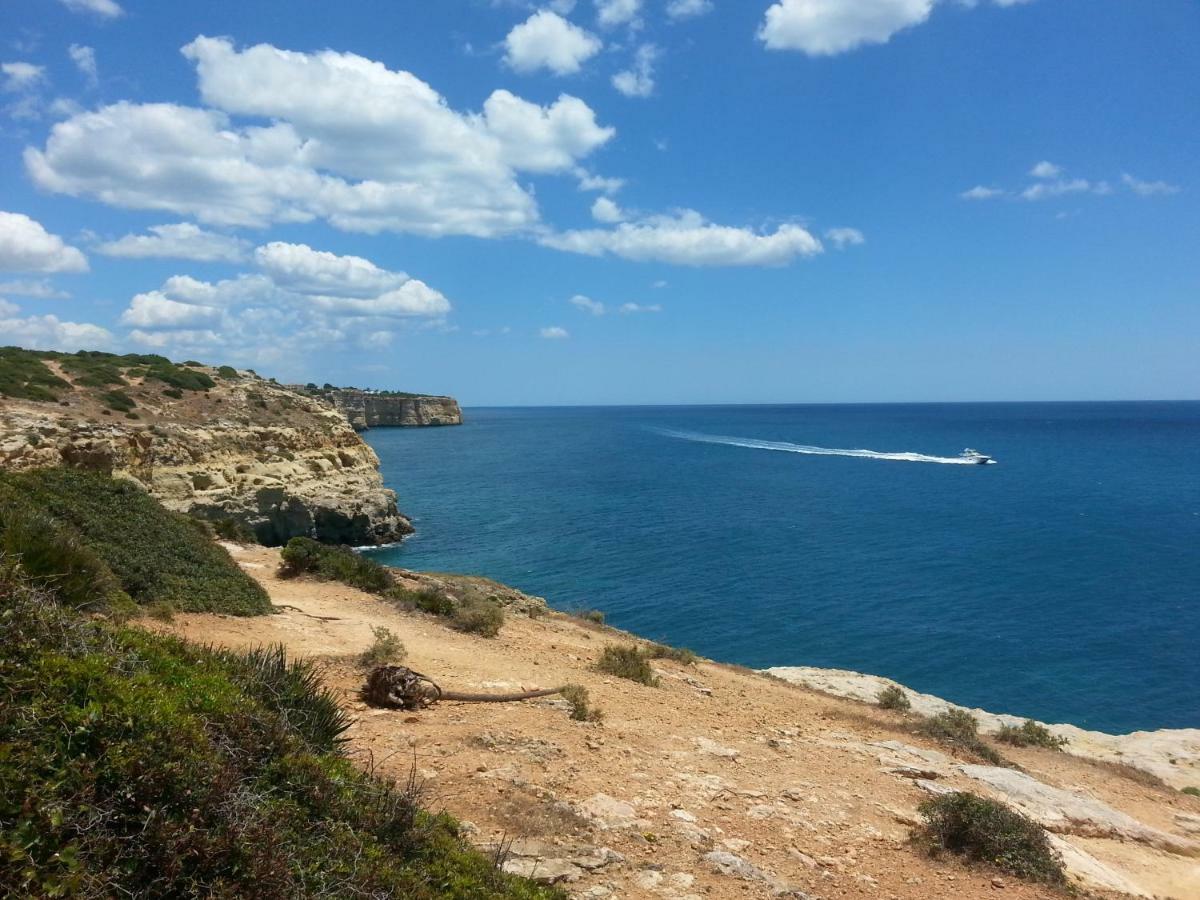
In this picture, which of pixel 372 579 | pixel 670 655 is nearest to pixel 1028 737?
pixel 670 655

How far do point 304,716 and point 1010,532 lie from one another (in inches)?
1857

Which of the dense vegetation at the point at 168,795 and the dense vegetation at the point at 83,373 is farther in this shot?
the dense vegetation at the point at 83,373

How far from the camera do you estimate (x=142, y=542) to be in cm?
1265

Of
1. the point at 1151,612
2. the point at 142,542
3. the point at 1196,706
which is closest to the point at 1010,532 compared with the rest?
the point at 1151,612

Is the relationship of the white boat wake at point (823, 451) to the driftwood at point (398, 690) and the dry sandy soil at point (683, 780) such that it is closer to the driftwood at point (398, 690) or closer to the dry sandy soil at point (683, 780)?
the dry sandy soil at point (683, 780)

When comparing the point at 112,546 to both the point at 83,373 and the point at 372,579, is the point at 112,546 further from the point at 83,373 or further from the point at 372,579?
the point at 83,373

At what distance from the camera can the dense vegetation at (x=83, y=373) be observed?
95.0ft

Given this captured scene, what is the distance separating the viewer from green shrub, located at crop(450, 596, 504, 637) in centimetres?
1506

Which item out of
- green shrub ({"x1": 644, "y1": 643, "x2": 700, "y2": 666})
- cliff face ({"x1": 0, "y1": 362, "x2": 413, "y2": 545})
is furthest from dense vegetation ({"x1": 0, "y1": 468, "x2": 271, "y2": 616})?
cliff face ({"x1": 0, "y1": 362, "x2": 413, "y2": 545})

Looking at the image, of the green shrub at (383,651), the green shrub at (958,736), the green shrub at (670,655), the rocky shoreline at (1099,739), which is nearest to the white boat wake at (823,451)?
the rocky shoreline at (1099,739)

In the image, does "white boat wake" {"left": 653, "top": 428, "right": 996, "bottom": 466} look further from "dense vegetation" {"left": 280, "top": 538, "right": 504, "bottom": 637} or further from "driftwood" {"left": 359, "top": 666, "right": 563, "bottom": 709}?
"driftwood" {"left": 359, "top": 666, "right": 563, "bottom": 709}

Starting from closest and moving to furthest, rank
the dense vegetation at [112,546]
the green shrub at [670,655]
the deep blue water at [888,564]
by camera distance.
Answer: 1. the dense vegetation at [112,546]
2. the green shrub at [670,655]
3. the deep blue water at [888,564]

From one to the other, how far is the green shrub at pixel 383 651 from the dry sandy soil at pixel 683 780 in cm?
34

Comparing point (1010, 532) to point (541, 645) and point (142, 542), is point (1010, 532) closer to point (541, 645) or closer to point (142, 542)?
point (541, 645)
